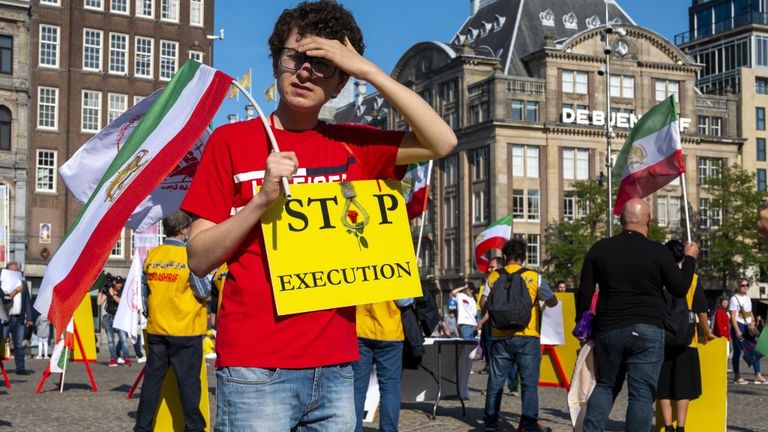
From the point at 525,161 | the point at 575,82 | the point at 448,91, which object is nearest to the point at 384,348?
the point at 525,161

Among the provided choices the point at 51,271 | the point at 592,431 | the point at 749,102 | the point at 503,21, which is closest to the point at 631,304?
the point at 592,431

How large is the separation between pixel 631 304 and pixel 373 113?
79967 mm

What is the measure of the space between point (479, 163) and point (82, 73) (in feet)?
87.5

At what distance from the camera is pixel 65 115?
57312 mm

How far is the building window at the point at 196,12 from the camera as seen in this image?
60.3 meters

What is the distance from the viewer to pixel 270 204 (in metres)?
3.63

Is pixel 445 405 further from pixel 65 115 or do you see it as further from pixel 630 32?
pixel 630 32

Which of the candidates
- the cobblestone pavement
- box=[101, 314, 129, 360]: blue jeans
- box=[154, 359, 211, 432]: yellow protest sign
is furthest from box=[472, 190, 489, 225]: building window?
box=[154, 359, 211, 432]: yellow protest sign

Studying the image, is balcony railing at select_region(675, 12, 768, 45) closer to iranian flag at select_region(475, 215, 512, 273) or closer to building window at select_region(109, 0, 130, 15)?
building window at select_region(109, 0, 130, 15)

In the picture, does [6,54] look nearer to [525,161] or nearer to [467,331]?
[467,331]

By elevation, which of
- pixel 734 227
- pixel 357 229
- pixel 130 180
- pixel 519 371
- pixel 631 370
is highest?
pixel 734 227

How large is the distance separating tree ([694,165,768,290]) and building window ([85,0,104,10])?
111 ft

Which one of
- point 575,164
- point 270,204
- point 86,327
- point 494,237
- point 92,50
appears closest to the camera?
point 270,204

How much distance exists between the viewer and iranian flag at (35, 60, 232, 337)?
5.16 meters
